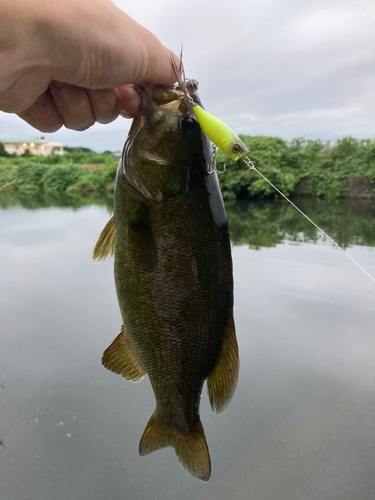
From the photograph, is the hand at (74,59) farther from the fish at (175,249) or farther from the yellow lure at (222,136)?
the yellow lure at (222,136)

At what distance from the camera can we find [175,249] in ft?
4.65

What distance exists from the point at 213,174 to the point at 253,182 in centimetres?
1846

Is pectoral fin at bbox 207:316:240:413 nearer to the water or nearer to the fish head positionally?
the fish head

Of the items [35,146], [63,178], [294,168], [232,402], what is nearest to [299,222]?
[294,168]

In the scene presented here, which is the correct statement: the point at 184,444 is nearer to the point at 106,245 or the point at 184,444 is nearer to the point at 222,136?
the point at 106,245

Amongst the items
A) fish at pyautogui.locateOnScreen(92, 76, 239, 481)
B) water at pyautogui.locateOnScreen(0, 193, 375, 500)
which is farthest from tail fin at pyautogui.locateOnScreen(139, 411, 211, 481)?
water at pyautogui.locateOnScreen(0, 193, 375, 500)

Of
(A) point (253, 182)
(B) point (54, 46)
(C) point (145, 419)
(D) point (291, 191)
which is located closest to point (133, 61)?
(B) point (54, 46)

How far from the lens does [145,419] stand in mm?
4574

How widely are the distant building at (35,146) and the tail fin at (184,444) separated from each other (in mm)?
67683

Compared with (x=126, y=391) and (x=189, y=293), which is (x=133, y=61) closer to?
(x=189, y=293)

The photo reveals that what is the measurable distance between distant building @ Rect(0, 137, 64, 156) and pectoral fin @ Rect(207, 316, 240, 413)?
67785 millimetres

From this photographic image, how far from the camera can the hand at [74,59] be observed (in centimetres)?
114

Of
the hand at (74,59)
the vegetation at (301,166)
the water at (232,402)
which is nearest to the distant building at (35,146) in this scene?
the vegetation at (301,166)

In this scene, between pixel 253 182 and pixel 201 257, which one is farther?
pixel 253 182
